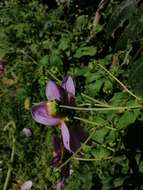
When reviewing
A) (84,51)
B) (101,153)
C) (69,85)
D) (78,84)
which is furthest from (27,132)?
(69,85)

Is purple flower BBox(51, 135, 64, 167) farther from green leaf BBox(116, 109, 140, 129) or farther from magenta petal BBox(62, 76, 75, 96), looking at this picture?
green leaf BBox(116, 109, 140, 129)

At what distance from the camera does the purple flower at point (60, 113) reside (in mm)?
1097

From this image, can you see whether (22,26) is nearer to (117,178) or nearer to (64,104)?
(117,178)

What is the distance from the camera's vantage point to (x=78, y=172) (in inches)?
77.2

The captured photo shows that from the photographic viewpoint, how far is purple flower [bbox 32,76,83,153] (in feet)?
3.60

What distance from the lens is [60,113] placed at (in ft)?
3.64

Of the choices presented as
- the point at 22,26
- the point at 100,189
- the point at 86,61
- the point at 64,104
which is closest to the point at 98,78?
the point at 100,189

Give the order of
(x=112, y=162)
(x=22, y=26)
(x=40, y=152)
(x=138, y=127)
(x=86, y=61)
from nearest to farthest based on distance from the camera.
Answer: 1. (x=138, y=127)
2. (x=112, y=162)
3. (x=86, y=61)
4. (x=40, y=152)
5. (x=22, y=26)

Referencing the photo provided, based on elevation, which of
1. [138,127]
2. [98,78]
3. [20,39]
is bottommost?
[138,127]

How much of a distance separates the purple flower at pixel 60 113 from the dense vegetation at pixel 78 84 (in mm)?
29

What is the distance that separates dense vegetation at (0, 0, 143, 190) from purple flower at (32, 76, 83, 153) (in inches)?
1.1

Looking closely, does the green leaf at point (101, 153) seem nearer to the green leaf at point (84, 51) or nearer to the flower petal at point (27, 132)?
Result: the green leaf at point (84, 51)

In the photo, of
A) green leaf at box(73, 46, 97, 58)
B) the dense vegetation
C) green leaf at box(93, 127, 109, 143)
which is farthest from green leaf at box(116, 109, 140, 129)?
green leaf at box(73, 46, 97, 58)

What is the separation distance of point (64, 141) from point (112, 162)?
0.84m
